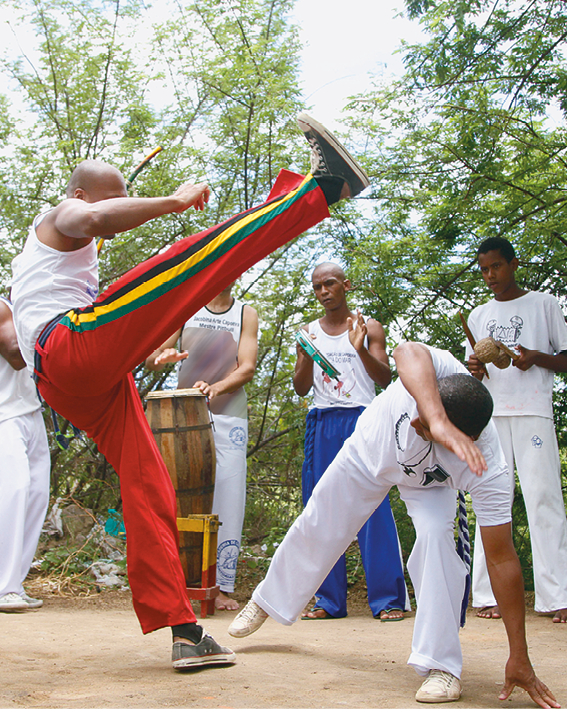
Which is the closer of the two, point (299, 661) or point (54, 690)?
point (54, 690)

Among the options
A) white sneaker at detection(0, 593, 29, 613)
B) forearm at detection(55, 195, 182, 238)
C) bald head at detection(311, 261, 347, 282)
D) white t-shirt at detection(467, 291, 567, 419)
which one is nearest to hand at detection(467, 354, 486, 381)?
white t-shirt at detection(467, 291, 567, 419)

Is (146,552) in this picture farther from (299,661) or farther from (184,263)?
(184,263)

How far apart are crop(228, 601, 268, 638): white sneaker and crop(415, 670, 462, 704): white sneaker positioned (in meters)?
0.90

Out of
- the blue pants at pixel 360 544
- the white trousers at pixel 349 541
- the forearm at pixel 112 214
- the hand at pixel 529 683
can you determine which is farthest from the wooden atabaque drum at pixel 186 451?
the hand at pixel 529 683

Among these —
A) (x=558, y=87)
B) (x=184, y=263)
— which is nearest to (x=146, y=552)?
(x=184, y=263)

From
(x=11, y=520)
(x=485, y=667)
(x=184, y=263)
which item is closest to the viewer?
(x=184, y=263)

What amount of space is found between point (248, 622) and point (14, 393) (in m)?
2.21

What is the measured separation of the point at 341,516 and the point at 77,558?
307cm

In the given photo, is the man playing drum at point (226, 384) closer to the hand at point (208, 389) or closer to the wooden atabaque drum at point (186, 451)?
the hand at point (208, 389)

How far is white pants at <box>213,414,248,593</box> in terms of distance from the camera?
4.70 metres

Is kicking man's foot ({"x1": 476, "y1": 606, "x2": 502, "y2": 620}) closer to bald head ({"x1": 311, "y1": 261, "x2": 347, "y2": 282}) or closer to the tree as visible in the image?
the tree

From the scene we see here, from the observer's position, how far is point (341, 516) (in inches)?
120

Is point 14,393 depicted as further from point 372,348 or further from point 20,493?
point 372,348

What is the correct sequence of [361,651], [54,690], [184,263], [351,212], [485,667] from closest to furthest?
[54,690] → [184,263] → [485,667] → [361,651] → [351,212]
